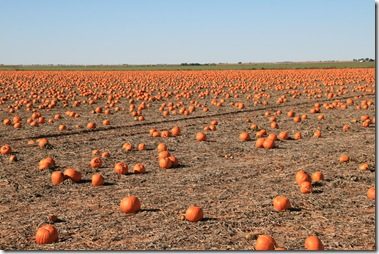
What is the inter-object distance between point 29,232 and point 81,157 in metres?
4.44

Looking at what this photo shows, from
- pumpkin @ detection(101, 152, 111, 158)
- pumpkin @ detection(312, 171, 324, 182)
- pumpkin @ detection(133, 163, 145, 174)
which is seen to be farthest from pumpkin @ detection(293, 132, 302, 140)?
pumpkin @ detection(133, 163, 145, 174)

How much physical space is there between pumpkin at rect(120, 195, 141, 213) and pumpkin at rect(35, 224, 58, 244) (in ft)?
3.71

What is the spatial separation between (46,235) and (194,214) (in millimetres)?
1747

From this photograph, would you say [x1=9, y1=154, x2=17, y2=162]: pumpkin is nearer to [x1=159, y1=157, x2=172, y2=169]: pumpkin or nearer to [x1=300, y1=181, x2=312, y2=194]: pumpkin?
[x1=159, y1=157, x2=172, y2=169]: pumpkin

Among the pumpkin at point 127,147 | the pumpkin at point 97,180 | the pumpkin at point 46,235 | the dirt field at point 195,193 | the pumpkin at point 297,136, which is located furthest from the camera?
the pumpkin at point 297,136

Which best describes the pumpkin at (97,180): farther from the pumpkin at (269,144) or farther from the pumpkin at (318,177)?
the pumpkin at (269,144)

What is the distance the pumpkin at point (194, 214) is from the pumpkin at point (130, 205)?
0.71 m

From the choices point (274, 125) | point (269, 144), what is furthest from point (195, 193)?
point (274, 125)

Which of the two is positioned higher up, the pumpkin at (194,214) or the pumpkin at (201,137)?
the pumpkin at (194,214)

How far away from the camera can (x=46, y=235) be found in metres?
5.81

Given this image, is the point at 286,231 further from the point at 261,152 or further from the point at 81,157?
the point at 81,157

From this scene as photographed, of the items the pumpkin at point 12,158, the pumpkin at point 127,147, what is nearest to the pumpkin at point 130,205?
the pumpkin at point 12,158

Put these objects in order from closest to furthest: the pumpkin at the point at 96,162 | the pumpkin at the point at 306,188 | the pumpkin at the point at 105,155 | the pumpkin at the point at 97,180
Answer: the pumpkin at the point at 306,188
the pumpkin at the point at 97,180
the pumpkin at the point at 96,162
the pumpkin at the point at 105,155

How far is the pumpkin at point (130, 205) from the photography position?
6.76 m
